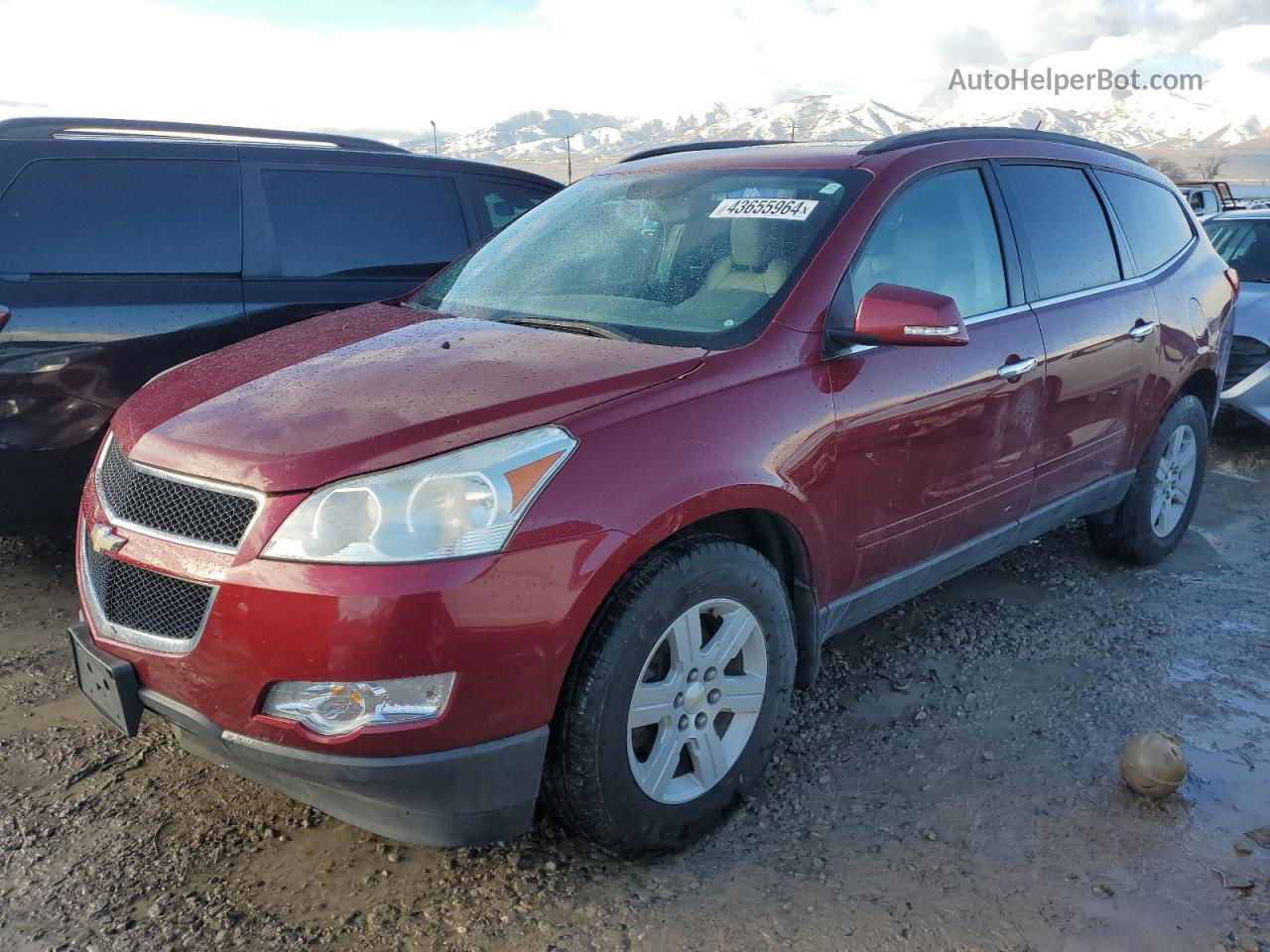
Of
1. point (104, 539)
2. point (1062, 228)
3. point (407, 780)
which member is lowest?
point (407, 780)

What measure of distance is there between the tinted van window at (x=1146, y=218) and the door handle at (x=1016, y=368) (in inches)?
44.6

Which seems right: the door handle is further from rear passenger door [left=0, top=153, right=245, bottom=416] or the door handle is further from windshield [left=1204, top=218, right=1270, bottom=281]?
windshield [left=1204, top=218, right=1270, bottom=281]

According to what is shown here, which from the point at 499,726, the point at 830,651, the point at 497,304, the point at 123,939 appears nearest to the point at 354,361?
the point at 497,304

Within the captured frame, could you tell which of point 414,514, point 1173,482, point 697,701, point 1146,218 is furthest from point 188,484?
point 1173,482

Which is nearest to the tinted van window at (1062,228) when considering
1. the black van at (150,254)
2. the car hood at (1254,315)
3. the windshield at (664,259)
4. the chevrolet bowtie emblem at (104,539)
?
the windshield at (664,259)

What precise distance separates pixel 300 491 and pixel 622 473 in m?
0.68

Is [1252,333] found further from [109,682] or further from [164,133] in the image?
[109,682]

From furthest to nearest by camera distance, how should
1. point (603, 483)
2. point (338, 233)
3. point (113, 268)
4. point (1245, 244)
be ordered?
point (1245, 244) < point (338, 233) < point (113, 268) < point (603, 483)

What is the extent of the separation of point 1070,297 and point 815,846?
226 centimetres

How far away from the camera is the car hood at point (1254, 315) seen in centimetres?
696

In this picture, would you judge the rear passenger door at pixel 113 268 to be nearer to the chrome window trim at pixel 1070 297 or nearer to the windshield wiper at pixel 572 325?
the windshield wiper at pixel 572 325

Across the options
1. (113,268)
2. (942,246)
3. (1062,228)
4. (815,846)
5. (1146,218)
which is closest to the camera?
(815,846)

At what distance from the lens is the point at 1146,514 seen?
4539 millimetres

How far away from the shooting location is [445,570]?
2068 mm
